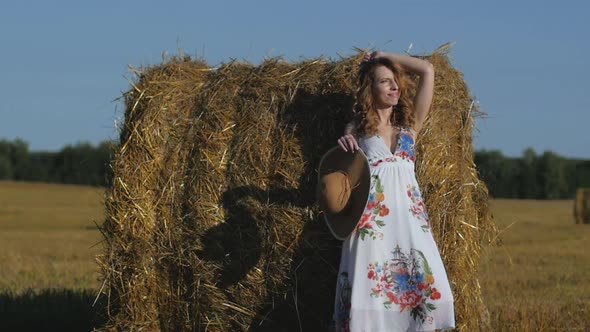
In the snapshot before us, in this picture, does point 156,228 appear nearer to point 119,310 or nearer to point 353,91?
point 119,310

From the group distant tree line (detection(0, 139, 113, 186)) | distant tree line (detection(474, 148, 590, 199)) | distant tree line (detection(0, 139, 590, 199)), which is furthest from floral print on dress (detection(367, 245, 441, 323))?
distant tree line (detection(0, 139, 113, 186))

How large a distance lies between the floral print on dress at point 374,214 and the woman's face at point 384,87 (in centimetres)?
47

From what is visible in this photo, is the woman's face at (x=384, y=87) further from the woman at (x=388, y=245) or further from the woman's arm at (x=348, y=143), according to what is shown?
the woman's arm at (x=348, y=143)

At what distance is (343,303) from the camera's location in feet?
17.5

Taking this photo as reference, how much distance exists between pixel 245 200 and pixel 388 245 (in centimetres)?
113

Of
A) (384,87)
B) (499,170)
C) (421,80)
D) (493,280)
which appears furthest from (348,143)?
(499,170)

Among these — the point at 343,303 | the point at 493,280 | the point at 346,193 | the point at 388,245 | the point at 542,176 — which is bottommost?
the point at 493,280

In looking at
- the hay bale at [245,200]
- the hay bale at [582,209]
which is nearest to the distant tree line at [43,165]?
the hay bale at [582,209]

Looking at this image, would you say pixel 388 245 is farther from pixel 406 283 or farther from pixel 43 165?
pixel 43 165

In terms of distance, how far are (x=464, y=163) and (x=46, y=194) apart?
31.2 m

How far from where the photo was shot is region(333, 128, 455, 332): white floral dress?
206 inches

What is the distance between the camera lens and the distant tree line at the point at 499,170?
3981cm

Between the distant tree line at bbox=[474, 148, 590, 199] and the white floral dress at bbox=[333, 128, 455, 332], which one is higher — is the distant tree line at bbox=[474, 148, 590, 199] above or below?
above

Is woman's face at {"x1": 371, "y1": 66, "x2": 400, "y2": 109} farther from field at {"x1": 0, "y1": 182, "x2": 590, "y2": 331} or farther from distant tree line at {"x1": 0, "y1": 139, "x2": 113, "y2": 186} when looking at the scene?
distant tree line at {"x1": 0, "y1": 139, "x2": 113, "y2": 186}
